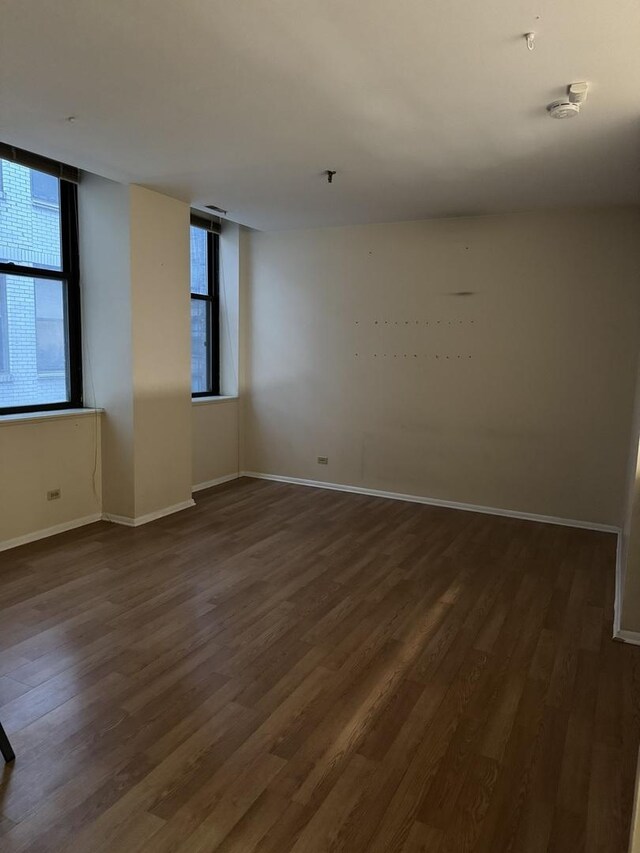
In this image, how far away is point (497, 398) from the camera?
5000 millimetres

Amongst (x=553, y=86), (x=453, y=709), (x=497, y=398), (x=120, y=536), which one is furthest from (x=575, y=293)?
(x=120, y=536)

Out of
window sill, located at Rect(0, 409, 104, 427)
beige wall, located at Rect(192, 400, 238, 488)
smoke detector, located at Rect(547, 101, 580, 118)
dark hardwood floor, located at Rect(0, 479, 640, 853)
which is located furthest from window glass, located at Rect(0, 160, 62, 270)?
smoke detector, located at Rect(547, 101, 580, 118)

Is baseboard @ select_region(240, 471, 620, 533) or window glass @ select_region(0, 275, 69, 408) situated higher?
window glass @ select_region(0, 275, 69, 408)

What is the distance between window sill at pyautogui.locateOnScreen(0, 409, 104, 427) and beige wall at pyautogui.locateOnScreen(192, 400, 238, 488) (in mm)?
1274

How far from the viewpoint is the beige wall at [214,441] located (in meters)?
5.68

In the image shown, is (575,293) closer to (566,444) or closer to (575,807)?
(566,444)

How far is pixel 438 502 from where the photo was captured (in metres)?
5.35

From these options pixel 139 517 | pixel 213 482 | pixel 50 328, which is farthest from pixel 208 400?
pixel 50 328

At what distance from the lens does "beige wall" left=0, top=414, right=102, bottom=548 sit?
3939 millimetres

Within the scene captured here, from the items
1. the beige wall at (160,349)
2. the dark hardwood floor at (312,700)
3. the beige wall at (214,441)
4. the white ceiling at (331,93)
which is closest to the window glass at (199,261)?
the beige wall at (160,349)

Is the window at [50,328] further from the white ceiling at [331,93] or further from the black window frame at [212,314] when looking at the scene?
the black window frame at [212,314]

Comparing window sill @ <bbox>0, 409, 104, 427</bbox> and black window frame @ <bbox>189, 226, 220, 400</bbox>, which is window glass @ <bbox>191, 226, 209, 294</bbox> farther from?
window sill @ <bbox>0, 409, 104, 427</bbox>

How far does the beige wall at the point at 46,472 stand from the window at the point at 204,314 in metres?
1.63

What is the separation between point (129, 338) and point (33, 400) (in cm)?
86
